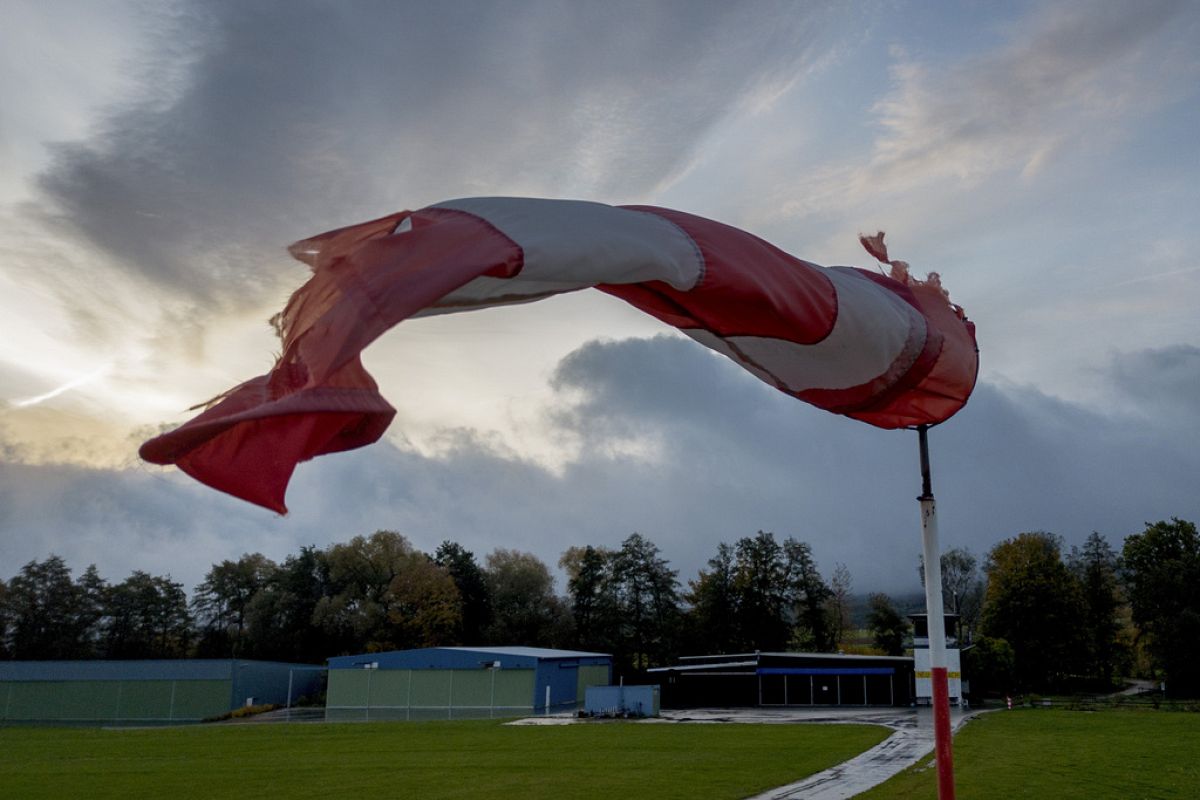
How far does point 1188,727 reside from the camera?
33656 millimetres

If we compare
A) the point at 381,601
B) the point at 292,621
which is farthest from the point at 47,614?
the point at 381,601

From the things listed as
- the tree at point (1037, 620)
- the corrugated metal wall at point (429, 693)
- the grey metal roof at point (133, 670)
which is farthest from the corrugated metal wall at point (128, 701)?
the tree at point (1037, 620)

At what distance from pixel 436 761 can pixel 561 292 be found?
22959mm

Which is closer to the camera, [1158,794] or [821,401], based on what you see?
[821,401]

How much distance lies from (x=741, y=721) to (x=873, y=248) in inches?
1420

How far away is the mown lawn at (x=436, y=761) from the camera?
21.0 meters

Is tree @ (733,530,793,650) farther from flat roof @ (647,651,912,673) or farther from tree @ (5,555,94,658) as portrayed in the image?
tree @ (5,555,94,658)

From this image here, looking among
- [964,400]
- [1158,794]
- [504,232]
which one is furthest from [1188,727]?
[504,232]

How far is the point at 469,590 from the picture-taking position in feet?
260

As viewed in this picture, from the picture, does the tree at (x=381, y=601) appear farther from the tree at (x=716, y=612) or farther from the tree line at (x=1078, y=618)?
the tree line at (x=1078, y=618)

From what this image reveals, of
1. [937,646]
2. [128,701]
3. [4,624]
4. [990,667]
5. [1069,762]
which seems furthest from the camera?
[4,624]

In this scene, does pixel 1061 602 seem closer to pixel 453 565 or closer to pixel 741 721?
pixel 741 721

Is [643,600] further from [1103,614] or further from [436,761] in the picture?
[436,761]

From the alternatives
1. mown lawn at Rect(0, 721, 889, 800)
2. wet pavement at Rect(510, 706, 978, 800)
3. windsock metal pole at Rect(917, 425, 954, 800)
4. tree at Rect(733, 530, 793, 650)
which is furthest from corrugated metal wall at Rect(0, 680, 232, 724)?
windsock metal pole at Rect(917, 425, 954, 800)
